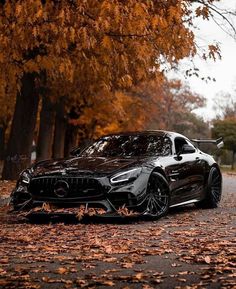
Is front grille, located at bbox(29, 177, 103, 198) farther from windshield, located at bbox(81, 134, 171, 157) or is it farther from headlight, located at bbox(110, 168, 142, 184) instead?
windshield, located at bbox(81, 134, 171, 157)

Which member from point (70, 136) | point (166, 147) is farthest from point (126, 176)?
point (70, 136)

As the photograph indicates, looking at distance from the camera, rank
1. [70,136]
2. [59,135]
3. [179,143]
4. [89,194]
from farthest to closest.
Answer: [70,136] → [59,135] → [179,143] → [89,194]

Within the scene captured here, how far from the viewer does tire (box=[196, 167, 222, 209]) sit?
12104 millimetres

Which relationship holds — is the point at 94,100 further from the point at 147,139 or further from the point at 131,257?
the point at 131,257

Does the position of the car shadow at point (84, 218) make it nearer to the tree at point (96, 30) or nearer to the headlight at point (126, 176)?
the headlight at point (126, 176)

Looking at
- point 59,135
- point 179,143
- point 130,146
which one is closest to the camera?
point 130,146

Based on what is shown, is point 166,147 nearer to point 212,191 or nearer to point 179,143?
point 179,143

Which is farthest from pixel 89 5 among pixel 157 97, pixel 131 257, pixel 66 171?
pixel 157 97

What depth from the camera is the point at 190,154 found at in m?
11.5

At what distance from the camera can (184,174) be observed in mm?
10844

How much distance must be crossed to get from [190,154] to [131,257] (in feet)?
18.3

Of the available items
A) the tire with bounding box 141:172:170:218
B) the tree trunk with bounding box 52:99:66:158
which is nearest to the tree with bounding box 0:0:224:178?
the tire with bounding box 141:172:170:218

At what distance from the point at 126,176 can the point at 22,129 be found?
10034 millimetres

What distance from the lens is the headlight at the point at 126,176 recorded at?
355 inches
